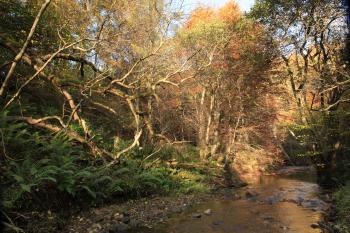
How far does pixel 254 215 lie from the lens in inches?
429

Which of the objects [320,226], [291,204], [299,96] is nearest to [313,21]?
[299,96]

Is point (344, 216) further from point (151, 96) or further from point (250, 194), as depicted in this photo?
point (151, 96)

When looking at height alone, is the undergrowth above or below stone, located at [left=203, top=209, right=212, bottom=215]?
above

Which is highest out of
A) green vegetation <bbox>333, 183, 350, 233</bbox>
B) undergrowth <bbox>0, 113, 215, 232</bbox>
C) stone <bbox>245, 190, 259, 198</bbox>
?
undergrowth <bbox>0, 113, 215, 232</bbox>

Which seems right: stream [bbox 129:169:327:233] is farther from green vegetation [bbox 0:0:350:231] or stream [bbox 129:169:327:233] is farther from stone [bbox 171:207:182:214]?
green vegetation [bbox 0:0:350:231]

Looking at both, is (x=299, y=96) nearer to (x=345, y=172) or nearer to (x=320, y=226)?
(x=345, y=172)

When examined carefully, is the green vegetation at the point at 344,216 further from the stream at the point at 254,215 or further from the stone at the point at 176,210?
the stone at the point at 176,210

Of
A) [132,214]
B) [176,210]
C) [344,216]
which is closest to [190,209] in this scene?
[176,210]

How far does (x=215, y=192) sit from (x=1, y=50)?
10561 mm

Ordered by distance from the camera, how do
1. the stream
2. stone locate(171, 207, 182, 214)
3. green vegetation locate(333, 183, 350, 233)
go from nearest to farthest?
green vegetation locate(333, 183, 350, 233)
the stream
stone locate(171, 207, 182, 214)

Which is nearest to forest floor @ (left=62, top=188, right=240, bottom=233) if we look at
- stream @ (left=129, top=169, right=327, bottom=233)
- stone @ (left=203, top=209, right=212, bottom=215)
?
stream @ (left=129, top=169, right=327, bottom=233)

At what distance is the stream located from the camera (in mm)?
9138

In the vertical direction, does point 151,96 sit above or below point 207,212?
above

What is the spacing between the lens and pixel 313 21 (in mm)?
15617
